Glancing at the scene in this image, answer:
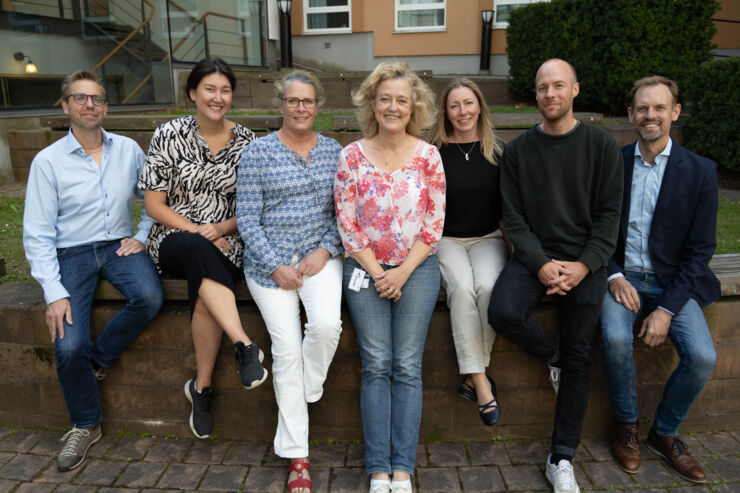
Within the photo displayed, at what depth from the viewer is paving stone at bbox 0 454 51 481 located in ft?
9.47

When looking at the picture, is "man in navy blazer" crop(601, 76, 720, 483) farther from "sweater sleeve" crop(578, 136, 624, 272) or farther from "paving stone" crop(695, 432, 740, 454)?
"paving stone" crop(695, 432, 740, 454)

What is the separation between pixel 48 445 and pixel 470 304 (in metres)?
2.38

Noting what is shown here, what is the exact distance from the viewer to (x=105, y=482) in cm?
285

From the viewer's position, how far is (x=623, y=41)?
827 cm

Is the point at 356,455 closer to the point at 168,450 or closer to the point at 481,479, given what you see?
the point at 481,479

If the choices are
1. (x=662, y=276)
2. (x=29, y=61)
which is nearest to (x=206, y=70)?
(x=662, y=276)

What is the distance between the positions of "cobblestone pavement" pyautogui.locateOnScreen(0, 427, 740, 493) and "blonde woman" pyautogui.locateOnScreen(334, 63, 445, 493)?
1.01 ft

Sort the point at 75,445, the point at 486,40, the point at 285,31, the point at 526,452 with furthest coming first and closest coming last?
the point at 486,40 < the point at 285,31 < the point at 526,452 < the point at 75,445

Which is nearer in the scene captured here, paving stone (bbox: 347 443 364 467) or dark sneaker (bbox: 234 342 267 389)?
dark sneaker (bbox: 234 342 267 389)

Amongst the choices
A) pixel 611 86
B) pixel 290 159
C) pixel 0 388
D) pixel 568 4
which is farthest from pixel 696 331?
pixel 568 4

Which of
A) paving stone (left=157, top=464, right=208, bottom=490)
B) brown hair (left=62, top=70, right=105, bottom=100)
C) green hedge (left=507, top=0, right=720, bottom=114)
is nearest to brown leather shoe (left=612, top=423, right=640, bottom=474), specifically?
paving stone (left=157, top=464, right=208, bottom=490)

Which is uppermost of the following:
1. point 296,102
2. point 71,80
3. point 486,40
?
point 486,40

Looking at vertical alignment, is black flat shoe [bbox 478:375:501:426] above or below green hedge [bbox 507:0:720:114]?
below

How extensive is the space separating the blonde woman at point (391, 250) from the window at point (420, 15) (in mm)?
12682
